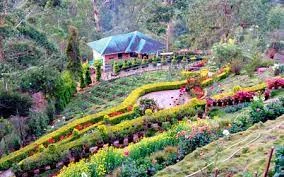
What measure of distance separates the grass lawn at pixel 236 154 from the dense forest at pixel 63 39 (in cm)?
1042

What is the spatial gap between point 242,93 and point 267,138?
25.0 feet

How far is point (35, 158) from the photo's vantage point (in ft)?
48.7

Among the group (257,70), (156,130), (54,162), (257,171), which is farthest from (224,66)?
(257,171)

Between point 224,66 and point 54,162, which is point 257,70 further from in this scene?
point 54,162

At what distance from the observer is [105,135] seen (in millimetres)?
15867

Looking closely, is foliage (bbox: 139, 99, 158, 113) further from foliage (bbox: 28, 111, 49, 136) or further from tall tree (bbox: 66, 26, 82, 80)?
tall tree (bbox: 66, 26, 82, 80)

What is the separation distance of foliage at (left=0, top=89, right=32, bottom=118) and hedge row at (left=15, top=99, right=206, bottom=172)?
6.12 metres

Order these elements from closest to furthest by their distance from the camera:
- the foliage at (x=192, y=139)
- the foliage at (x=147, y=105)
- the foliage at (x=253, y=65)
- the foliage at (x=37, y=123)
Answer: the foliage at (x=192, y=139) < the foliage at (x=147, y=105) < the foliage at (x=37, y=123) < the foliage at (x=253, y=65)

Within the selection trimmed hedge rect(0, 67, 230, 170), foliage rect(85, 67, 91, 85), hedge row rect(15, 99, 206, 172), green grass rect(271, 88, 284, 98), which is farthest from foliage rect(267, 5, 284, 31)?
hedge row rect(15, 99, 206, 172)

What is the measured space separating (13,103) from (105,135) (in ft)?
22.9

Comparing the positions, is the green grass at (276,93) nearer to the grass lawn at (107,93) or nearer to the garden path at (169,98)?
the garden path at (169,98)

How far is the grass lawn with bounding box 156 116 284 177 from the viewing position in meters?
9.18

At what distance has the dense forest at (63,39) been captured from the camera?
20984 millimetres

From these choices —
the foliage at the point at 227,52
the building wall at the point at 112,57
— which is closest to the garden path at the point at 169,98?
the foliage at the point at 227,52
